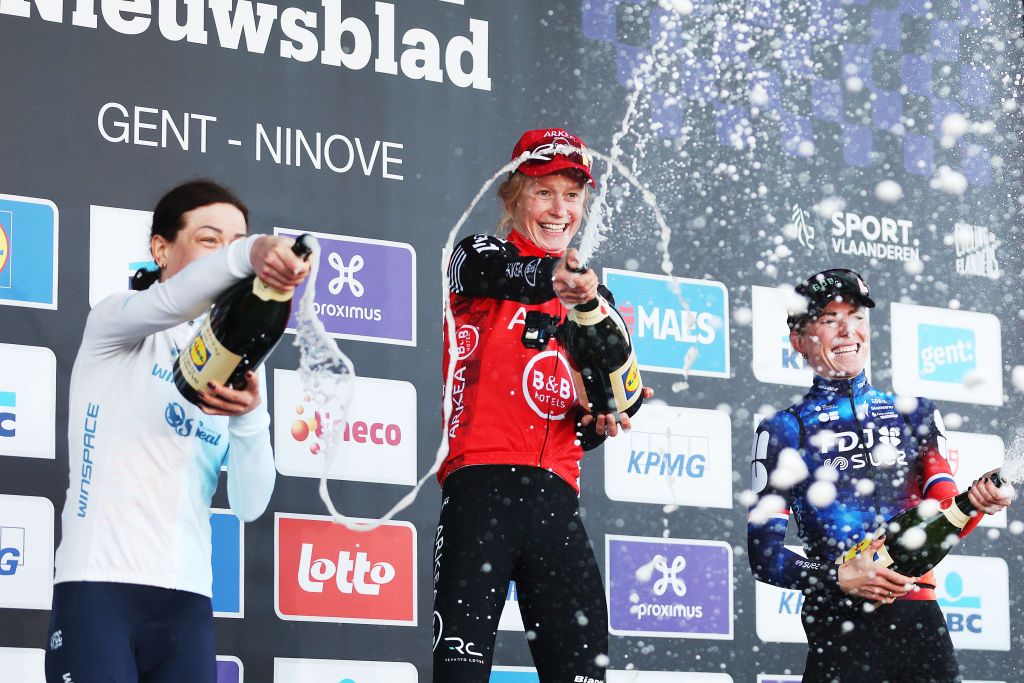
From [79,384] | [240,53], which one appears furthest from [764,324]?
[79,384]

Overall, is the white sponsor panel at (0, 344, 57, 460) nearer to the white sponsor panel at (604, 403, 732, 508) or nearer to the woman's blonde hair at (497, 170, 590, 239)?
the woman's blonde hair at (497, 170, 590, 239)

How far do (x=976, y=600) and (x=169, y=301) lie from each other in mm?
3012

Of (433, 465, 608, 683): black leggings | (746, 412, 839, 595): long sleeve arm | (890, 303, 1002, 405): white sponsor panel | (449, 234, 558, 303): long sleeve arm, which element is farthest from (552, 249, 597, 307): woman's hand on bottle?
(890, 303, 1002, 405): white sponsor panel

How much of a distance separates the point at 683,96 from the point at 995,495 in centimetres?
173

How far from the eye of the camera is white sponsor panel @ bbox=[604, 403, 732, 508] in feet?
12.5

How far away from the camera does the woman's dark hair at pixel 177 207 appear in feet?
8.18

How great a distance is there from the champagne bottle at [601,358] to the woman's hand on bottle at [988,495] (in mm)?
730

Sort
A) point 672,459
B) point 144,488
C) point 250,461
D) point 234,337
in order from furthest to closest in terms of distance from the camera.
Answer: point 672,459
point 250,461
point 144,488
point 234,337

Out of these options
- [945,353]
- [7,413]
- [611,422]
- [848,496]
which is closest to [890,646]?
[848,496]

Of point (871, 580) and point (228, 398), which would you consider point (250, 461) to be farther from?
point (871, 580)

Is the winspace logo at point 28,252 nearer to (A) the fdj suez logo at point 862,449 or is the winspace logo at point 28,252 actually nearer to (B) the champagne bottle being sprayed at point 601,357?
(B) the champagne bottle being sprayed at point 601,357

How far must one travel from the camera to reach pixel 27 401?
121 inches

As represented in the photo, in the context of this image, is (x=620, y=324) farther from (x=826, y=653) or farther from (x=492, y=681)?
(x=492, y=681)

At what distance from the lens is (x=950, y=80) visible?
4.50 meters
